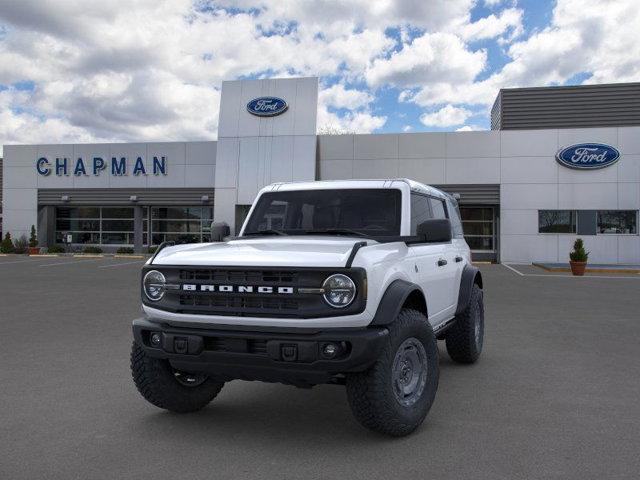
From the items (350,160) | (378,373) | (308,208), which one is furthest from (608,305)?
(350,160)

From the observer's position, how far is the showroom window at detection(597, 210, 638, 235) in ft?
82.9

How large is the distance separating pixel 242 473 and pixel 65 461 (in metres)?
1.17

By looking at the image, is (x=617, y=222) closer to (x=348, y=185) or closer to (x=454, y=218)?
(x=454, y=218)

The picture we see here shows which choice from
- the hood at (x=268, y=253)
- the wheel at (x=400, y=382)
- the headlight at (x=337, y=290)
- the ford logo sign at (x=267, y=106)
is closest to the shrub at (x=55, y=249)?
the ford logo sign at (x=267, y=106)

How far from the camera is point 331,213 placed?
5160mm

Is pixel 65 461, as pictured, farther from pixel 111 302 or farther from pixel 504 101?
pixel 504 101

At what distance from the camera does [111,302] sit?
11.7 metres

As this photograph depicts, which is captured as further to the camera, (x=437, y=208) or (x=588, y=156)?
(x=588, y=156)

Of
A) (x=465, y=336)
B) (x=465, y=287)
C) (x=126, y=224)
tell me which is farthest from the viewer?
(x=126, y=224)

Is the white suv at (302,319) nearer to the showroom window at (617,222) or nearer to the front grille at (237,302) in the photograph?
the front grille at (237,302)

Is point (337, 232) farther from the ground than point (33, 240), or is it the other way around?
point (337, 232)

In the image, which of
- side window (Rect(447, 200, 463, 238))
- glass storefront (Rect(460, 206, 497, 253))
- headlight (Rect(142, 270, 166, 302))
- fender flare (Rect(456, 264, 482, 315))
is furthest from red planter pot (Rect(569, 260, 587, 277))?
headlight (Rect(142, 270, 166, 302))

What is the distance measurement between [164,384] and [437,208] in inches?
130

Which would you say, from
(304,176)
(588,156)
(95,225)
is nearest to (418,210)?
(304,176)
